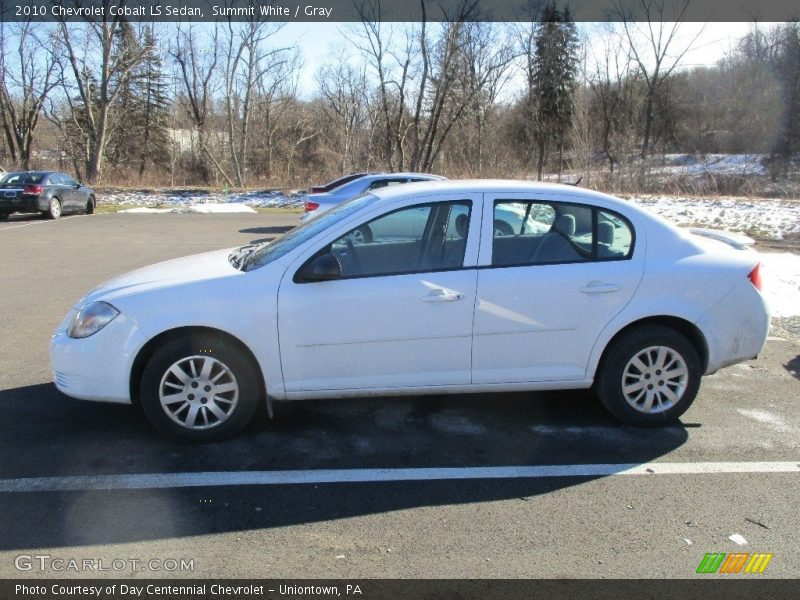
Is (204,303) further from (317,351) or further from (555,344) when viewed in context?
(555,344)

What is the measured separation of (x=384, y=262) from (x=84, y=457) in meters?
2.20

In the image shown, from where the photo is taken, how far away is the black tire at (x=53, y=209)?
19.3 metres

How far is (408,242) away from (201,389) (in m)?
1.63

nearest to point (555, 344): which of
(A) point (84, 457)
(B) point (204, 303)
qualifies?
(B) point (204, 303)

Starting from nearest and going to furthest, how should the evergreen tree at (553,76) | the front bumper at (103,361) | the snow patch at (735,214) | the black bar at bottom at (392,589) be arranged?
the black bar at bottom at (392,589), the front bumper at (103,361), the snow patch at (735,214), the evergreen tree at (553,76)

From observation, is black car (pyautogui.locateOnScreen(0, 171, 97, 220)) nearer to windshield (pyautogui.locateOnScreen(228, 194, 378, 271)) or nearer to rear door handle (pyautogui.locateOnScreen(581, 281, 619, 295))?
windshield (pyautogui.locateOnScreen(228, 194, 378, 271))

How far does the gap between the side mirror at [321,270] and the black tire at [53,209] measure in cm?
1832

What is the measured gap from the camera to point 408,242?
14.1 feet

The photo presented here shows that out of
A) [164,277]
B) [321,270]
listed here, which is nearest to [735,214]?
[321,270]

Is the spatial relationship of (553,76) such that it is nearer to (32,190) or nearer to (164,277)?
(32,190)

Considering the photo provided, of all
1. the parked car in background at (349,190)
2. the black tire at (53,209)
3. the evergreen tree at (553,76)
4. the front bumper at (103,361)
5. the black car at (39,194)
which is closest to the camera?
the front bumper at (103,361)

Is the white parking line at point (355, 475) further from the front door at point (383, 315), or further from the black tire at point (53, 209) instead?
the black tire at point (53, 209)

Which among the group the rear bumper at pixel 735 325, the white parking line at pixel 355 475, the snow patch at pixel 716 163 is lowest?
the white parking line at pixel 355 475

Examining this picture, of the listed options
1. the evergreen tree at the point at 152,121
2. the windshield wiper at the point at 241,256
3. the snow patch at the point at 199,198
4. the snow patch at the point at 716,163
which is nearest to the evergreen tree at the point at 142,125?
the evergreen tree at the point at 152,121
